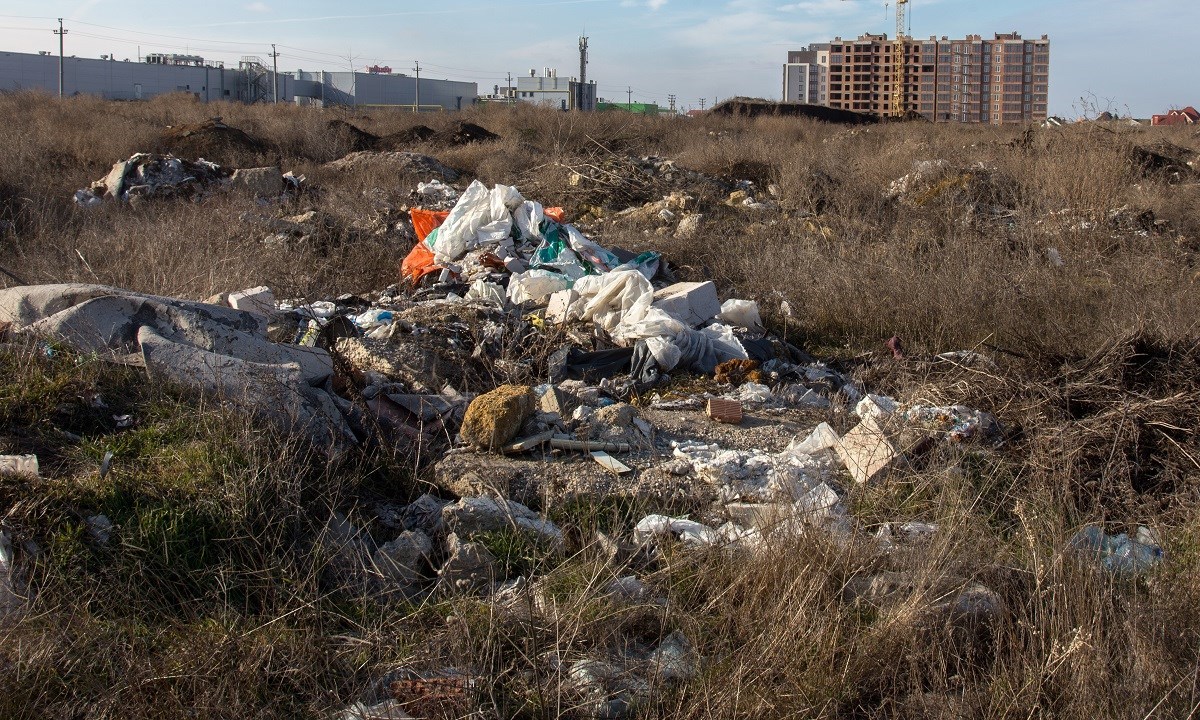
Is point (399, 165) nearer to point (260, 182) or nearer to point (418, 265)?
point (260, 182)

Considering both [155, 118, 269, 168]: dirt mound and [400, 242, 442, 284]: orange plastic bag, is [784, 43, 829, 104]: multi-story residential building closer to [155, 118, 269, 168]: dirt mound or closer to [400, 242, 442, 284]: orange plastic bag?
[155, 118, 269, 168]: dirt mound

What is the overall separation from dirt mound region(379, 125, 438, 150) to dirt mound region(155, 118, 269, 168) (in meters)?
2.44

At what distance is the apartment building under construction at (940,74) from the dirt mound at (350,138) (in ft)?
109

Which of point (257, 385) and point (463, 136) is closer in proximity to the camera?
point (257, 385)

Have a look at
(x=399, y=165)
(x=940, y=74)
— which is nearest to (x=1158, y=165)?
(x=399, y=165)

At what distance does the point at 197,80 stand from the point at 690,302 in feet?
181

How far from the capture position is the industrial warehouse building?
166 feet

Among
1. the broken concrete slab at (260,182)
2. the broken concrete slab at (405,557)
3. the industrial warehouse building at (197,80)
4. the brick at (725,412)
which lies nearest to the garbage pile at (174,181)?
the broken concrete slab at (260,182)

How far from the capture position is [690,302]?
6375 mm

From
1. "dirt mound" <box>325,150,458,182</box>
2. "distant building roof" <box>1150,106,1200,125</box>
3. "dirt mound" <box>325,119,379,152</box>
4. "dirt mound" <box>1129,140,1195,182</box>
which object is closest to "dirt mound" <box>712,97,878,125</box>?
"distant building roof" <box>1150,106,1200,125</box>

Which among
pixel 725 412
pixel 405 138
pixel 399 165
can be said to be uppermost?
pixel 405 138

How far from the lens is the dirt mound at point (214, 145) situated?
1548 cm

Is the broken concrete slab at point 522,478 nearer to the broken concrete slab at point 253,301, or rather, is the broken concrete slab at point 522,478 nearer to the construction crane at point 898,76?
the broken concrete slab at point 253,301

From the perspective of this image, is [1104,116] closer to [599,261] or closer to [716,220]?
[716,220]
